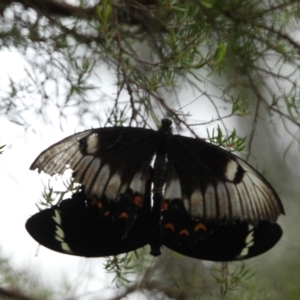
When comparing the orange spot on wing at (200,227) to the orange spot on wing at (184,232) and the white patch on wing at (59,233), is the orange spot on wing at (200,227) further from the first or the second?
the white patch on wing at (59,233)

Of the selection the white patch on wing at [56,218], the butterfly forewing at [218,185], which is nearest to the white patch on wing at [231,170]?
the butterfly forewing at [218,185]

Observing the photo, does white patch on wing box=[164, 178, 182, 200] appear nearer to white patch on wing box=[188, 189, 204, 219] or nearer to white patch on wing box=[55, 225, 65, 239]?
white patch on wing box=[188, 189, 204, 219]

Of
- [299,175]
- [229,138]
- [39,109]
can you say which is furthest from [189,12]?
[299,175]

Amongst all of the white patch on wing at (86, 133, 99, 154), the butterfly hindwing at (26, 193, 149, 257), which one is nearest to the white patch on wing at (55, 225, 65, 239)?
the butterfly hindwing at (26, 193, 149, 257)

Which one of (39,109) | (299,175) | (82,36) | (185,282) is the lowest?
(185,282)

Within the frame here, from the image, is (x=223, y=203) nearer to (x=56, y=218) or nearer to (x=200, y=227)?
(x=200, y=227)

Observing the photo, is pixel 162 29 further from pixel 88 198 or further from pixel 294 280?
pixel 294 280
